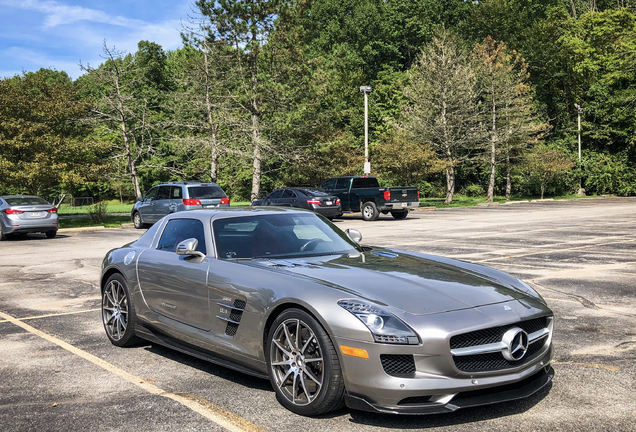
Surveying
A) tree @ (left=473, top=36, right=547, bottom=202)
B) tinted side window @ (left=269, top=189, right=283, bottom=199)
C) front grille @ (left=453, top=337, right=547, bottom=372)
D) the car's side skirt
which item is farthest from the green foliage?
front grille @ (left=453, top=337, right=547, bottom=372)

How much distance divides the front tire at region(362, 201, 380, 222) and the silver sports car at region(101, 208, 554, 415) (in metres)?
21.9

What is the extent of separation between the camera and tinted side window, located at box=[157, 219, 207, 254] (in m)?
5.68

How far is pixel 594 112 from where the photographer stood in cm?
5788

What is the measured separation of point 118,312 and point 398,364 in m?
3.54

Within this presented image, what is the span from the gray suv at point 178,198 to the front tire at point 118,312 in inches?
681

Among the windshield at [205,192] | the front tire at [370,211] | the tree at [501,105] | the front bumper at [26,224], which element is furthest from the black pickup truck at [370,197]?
the tree at [501,105]

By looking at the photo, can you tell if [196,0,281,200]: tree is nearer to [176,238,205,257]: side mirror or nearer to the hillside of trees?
the hillside of trees

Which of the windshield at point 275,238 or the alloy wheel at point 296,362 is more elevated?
the windshield at point 275,238

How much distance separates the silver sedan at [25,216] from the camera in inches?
805

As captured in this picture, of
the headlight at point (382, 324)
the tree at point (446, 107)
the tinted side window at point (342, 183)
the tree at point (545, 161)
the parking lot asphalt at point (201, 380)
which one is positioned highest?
the tree at point (446, 107)

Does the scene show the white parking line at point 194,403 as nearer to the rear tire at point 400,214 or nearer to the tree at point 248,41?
the rear tire at point 400,214

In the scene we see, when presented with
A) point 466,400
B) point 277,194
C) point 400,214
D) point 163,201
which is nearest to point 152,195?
point 163,201

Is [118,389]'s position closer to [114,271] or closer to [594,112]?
[114,271]

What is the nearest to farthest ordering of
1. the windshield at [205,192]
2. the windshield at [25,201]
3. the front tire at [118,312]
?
the front tire at [118,312]
the windshield at [25,201]
the windshield at [205,192]
